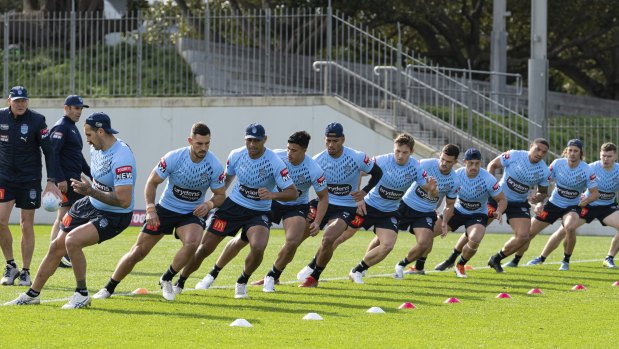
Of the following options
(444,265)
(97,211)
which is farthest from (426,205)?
(97,211)

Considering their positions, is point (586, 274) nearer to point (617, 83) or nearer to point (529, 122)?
point (529, 122)

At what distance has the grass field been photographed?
415 inches

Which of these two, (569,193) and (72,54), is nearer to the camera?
(569,193)

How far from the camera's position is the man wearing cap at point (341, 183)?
1570cm

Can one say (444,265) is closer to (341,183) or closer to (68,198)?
(341,183)

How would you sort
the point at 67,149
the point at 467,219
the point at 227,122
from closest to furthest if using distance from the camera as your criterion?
the point at 67,149
the point at 467,219
the point at 227,122

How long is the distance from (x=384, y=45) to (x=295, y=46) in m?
2.08

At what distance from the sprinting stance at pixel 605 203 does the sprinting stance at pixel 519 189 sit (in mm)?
1337

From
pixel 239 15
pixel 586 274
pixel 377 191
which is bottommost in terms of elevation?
pixel 586 274

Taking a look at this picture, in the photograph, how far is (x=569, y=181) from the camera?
19812mm

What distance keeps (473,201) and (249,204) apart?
5.28 meters

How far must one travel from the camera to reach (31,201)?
48.6 ft

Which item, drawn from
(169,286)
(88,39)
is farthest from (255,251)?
(88,39)

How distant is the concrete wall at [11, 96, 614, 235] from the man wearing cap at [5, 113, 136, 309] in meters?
17.3
